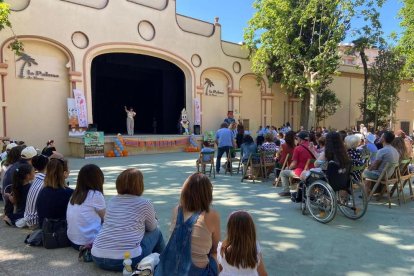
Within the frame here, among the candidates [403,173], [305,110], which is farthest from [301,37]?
[403,173]

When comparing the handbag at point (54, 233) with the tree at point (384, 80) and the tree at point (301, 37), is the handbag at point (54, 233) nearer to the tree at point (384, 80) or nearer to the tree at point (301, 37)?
the tree at point (301, 37)

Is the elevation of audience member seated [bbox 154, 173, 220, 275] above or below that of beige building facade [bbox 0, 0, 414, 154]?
below

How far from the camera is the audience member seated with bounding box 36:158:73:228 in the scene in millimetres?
3650

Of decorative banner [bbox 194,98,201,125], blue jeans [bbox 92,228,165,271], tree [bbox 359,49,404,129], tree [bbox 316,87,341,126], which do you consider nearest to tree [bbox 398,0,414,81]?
tree [bbox 359,49,404,129]

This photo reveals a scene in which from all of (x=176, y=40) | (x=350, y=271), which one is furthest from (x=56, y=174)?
(x=176, y=40)

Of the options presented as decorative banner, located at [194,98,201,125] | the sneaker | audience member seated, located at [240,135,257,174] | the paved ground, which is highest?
decorative banner, located at [194,98,201,125]

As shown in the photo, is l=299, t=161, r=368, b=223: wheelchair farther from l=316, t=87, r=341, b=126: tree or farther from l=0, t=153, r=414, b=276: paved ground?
l=316, t=87, r=341, b=126: tree

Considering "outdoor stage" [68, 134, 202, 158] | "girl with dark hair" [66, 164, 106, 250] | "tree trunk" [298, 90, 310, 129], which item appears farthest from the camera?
"tree trunk" [298, 90, 310, 129]

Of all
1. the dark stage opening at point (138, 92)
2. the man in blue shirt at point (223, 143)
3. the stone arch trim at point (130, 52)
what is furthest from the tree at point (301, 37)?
the man in blue shirt at point (223, 143)

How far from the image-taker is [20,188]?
169 inches

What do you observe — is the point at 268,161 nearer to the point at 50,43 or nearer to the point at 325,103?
the point at 50,43

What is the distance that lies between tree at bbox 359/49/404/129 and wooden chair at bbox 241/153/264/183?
Answer: 58.0 ft

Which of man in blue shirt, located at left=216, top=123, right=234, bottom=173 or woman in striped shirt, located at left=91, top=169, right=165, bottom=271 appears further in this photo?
man in blue shirt, located at left=216, top=123, right=234, bottom=173

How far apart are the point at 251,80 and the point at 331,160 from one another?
17.4 m
